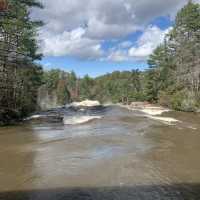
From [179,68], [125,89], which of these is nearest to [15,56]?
[179,68]

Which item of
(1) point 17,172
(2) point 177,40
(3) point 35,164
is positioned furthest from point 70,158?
(2) point 177,40

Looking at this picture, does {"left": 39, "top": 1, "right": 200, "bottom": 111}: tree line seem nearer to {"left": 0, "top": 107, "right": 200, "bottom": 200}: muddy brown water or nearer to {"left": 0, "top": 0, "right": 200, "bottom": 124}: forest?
{"left": 0, "top": 0, "right": 200, "bottom": 124}: forest

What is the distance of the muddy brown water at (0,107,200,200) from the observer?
23.1 feet

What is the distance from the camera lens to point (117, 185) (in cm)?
750

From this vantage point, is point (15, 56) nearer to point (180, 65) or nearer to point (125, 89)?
point (180, 65)

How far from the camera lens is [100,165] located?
929cm

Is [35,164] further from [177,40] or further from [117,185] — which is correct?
[177,40]

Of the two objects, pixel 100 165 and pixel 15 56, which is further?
pixel 15 56

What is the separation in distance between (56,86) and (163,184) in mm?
71496

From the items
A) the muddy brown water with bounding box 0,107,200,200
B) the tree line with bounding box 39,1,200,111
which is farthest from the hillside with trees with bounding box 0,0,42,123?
the tree line with bounding box 39,1,200,111

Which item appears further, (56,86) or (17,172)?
(56,86)

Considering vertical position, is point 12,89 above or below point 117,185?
above

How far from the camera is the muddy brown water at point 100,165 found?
277 inches

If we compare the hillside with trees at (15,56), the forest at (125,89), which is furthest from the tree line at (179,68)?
the hillside with trees at (15,56)
